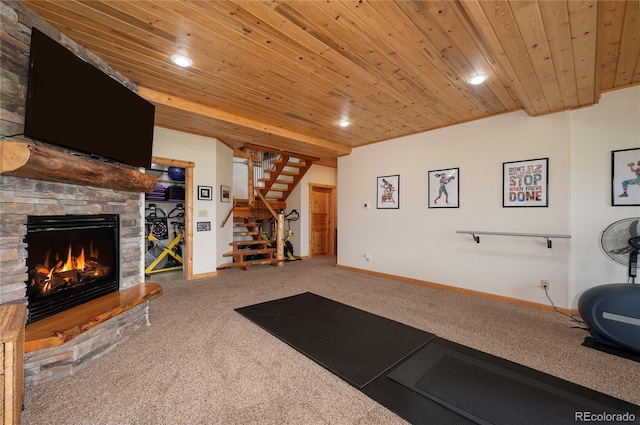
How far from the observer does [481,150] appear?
3.95 m

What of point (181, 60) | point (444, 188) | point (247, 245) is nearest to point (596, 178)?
point (444, 188)

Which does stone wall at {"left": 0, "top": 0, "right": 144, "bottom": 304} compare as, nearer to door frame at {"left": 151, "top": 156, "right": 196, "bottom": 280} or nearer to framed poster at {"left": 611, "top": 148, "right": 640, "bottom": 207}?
door frame at {"left": 151, "top": 156, "right": 196, "bottom": 280}

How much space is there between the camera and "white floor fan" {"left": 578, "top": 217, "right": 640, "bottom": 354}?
220 centimetres

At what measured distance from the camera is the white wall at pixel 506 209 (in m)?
3.06

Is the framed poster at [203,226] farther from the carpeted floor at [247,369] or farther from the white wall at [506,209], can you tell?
the white wall at [506,209]

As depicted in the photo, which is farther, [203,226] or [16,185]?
[203,226]

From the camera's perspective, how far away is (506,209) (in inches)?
146

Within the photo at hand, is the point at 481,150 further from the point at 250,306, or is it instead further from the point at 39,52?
the point at 39,52

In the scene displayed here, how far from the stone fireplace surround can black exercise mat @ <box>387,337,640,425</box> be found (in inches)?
94.2

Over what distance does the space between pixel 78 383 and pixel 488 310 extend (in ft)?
13.5

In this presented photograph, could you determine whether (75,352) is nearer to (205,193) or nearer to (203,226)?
(203,226)

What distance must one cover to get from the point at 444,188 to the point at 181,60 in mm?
3992

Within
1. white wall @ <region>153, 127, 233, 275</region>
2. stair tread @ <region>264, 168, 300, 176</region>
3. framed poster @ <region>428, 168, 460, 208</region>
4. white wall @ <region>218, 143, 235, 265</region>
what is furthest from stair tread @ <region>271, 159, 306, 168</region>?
framed poster @ <region>428, 168, 460, 208</region>

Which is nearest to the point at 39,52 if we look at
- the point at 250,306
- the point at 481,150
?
the point at 250,306
